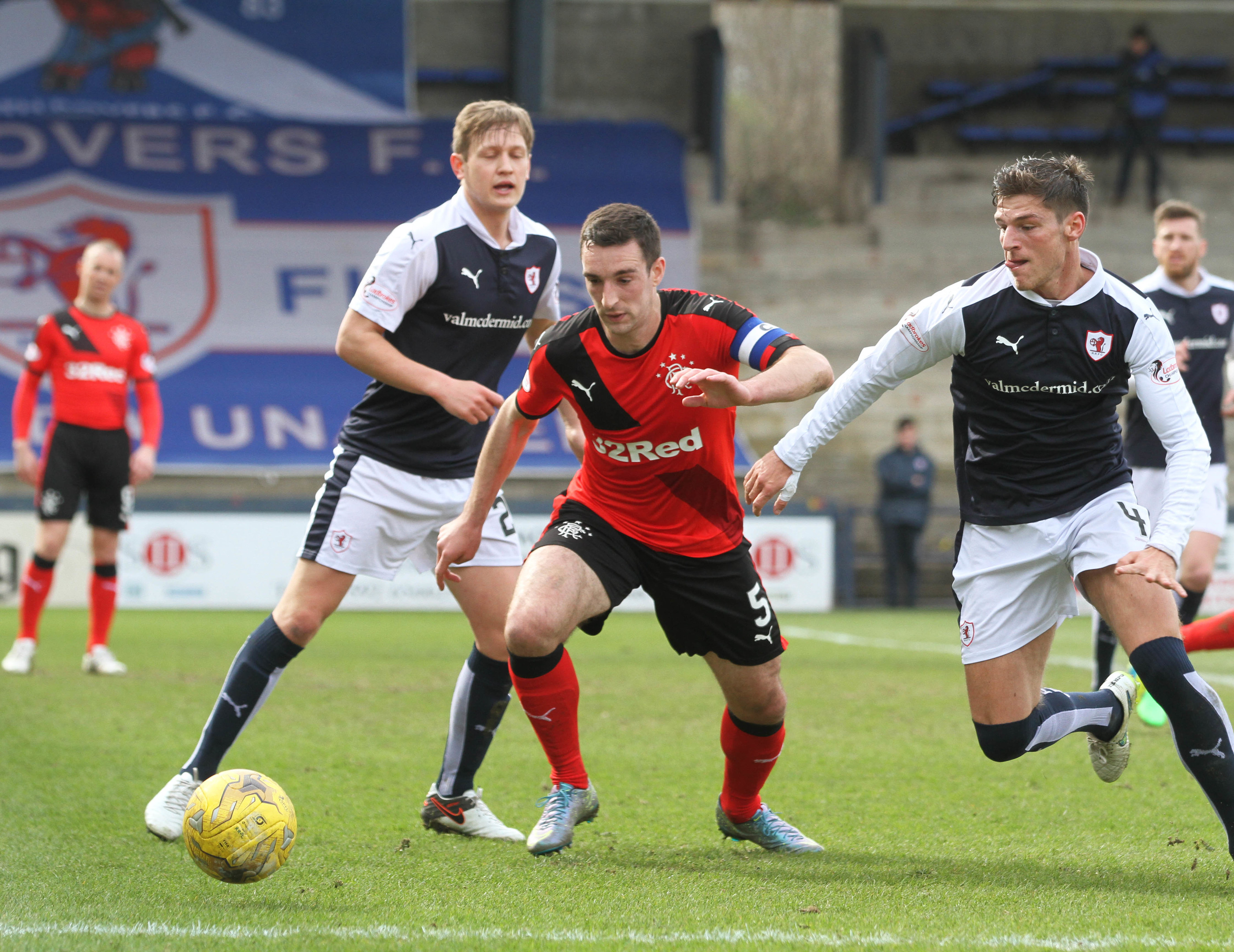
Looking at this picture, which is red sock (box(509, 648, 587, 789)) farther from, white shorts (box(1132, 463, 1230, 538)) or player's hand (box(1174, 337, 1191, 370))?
white shorts (box(1132, 463, 1230, 538))

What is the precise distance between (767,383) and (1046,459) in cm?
95

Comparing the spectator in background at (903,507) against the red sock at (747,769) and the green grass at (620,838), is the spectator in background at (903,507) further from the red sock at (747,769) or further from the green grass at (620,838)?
the red sock at (747,769)

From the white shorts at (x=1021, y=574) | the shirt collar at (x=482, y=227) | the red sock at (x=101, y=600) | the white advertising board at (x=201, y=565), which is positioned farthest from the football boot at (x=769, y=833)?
the white advertising board at (x=201, y=565)

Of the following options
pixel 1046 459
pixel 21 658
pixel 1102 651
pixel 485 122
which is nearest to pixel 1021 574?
pixel 1046 459

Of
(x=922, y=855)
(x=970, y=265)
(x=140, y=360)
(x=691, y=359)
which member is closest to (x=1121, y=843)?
(x=922, y=855)

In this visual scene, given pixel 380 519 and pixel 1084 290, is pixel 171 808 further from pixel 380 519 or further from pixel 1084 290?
pixel 1084 290

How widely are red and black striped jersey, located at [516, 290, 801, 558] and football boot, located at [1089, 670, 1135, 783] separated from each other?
4.56 ft

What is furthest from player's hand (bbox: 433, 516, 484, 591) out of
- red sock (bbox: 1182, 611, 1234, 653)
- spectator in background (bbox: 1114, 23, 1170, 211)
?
spectator in background (bbox: 1114, 23, 1170, 211)

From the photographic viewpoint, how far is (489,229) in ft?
16.2

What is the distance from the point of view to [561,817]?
450 cm

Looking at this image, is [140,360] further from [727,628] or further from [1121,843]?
[1121,843]

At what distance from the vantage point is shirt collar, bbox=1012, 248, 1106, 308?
4215mm

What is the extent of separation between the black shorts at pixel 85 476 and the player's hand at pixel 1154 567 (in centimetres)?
695

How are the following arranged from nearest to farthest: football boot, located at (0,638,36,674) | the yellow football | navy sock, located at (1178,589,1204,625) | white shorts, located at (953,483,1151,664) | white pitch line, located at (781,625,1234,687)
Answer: the yellow football
white shorts, located at (953,483,1151,664)
navy sock, located at (1178,589,1204,625)
football boot, located at (0,638,36,674)
white pitch line, located at (781,625,1234,687)
